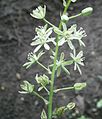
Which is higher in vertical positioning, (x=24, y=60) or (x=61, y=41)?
(x=61, y=41)

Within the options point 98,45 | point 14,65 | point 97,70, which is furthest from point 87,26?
point 14,65

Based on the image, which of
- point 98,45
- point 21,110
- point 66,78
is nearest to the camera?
point 21,110

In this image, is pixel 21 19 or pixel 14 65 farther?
pixel 21 19

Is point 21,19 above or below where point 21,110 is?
above

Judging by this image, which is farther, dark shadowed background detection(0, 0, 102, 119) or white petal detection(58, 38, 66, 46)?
dark shadowed background detection(0, 0, 102, 119)

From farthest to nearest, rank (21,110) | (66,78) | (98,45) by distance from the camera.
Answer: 1. (98,45)
2. (66,78)
3. (21,110)

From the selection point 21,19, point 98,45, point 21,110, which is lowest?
point 21,110

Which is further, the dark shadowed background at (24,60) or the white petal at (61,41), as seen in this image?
the dark shadowed background at (24,60)

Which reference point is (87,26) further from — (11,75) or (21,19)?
(11,75)
